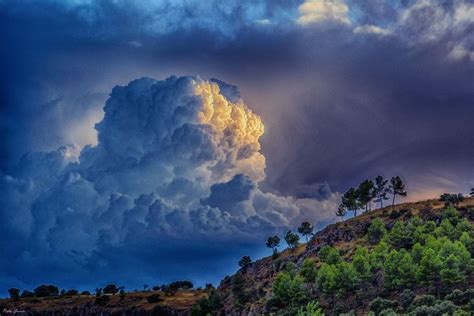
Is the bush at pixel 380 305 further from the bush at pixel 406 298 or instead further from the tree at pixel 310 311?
the tree at pixel 310 311

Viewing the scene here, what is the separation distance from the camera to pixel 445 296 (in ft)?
374

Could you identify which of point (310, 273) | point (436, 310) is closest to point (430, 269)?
point (436, 310)

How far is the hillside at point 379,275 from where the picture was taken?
116 metres

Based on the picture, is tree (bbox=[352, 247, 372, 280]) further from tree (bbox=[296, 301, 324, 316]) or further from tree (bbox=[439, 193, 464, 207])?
tree (bbox=[439, 193, 464, 207])

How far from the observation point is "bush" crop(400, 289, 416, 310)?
4486 inches

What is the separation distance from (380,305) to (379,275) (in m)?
20.3

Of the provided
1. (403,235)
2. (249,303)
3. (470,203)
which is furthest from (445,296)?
(470,203)

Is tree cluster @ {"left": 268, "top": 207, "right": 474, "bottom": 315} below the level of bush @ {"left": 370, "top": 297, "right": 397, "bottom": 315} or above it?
above

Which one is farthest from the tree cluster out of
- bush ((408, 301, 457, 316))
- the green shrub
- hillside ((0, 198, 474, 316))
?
the green shrub

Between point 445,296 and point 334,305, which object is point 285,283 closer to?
point 334,305

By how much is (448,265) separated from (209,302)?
3417 inches

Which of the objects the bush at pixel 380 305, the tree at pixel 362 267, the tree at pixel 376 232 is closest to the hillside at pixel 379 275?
the bush at pixel 380 305

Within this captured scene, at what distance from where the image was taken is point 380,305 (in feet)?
383

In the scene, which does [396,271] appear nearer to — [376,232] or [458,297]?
[458,297]
